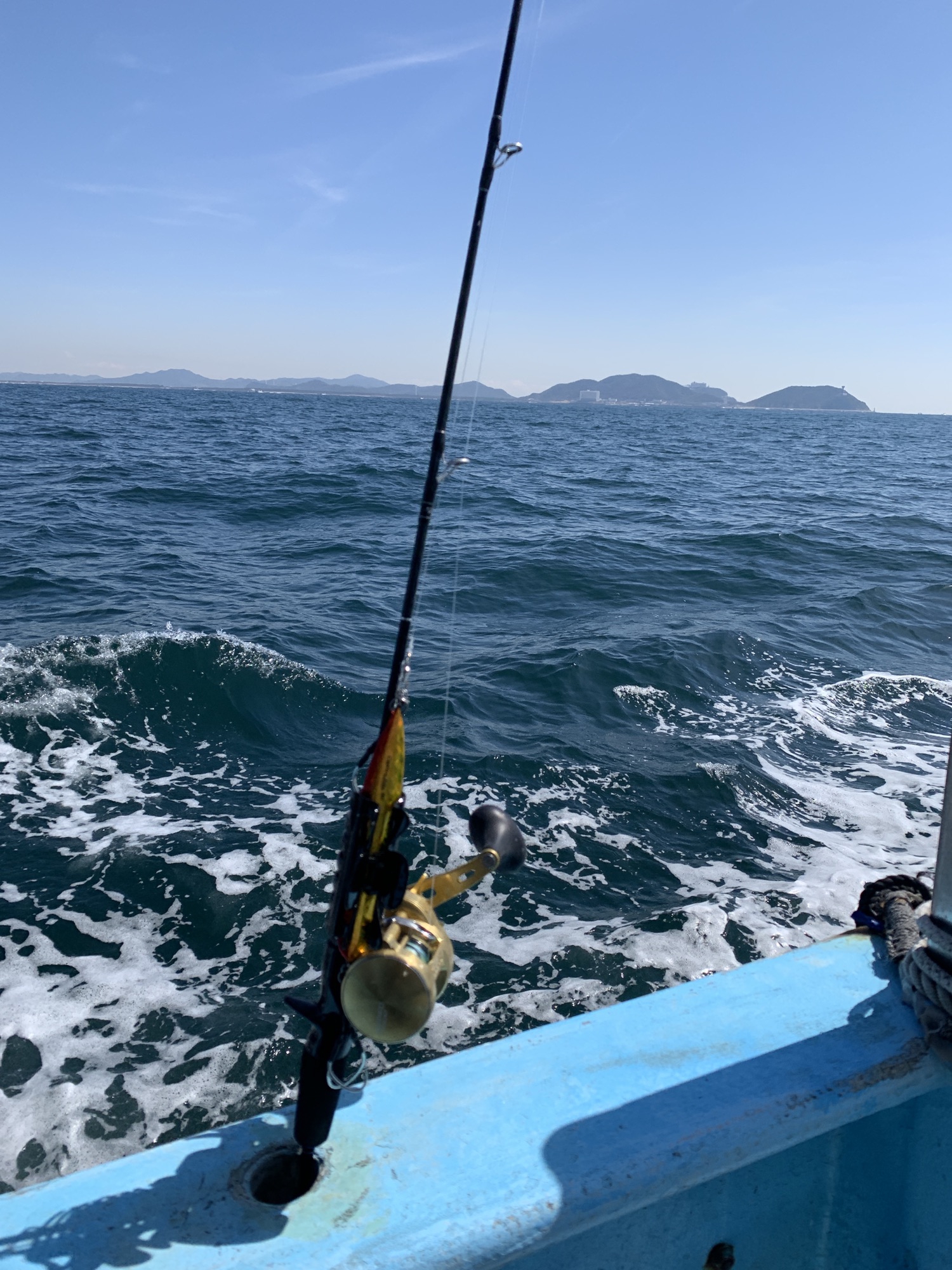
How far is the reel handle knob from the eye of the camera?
1.85m

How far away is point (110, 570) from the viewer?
481 inches

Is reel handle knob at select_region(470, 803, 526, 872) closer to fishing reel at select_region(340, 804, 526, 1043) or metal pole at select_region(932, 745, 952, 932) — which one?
fishing reel at select_region(340, 804, 526, 1043)

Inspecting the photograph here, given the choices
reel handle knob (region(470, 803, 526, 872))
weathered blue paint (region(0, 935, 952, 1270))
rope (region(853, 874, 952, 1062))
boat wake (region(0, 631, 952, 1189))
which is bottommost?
boat wake (region(0, 631, 952, 1189))

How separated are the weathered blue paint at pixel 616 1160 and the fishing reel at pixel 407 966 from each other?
27cm

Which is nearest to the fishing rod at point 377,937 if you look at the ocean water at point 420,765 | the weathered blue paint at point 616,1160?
the weathered blue paint at point 616,1160

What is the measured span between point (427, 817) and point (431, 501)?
14.7 ft

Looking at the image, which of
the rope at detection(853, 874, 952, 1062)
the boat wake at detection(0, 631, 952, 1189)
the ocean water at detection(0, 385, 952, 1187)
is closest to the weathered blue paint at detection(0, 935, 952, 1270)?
the rope at detection(853, 874, 952, 1062)

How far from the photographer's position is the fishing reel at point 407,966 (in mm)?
1612

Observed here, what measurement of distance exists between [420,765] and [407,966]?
5.48m

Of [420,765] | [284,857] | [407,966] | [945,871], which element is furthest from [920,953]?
[420,765]

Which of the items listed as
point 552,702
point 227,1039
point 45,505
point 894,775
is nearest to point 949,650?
point 894,775

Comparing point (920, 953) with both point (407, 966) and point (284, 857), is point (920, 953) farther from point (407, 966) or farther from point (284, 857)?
point (284, 857)

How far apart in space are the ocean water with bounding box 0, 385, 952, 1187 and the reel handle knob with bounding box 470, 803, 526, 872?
4.73 feet

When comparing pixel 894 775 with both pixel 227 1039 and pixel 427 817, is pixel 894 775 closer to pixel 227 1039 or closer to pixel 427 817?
pixel 427 817
